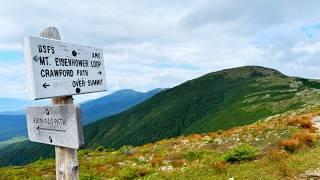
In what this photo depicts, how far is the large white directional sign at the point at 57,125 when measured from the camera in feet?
26.6

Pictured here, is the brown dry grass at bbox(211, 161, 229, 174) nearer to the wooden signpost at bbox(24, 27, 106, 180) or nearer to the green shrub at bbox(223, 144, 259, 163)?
the green shrub at bbox(223, 144, 259, 163)

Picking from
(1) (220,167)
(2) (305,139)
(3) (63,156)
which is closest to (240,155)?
(1) (220,167)

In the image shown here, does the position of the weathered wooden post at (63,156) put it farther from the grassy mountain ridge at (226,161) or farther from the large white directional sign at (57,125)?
the grassy mountain ridge at (226,161)

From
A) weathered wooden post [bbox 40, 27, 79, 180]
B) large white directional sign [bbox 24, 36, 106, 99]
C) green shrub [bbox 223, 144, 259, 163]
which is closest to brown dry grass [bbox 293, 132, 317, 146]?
green shrub [bbox 223, 144, 259, 163]

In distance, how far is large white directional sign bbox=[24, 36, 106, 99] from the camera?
25.4 ft

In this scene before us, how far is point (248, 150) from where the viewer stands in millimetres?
20281

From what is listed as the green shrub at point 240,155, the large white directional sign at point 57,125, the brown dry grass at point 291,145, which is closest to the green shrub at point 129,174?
the green shrub at point 240,155

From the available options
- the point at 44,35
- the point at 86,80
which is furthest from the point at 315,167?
the point at 44,35

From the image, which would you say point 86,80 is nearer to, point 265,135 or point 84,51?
point 84,51

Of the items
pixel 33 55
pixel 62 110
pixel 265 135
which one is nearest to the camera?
pixel 33 55

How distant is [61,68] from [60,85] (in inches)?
14.5

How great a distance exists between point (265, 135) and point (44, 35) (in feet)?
76.7

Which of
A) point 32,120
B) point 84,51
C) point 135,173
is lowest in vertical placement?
point 135,173

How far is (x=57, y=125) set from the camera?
849cm
